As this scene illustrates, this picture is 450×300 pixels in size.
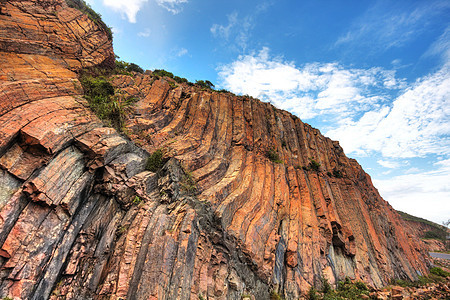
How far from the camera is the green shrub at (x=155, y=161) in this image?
14142 mm

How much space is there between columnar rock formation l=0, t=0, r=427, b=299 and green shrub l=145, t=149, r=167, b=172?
526mm

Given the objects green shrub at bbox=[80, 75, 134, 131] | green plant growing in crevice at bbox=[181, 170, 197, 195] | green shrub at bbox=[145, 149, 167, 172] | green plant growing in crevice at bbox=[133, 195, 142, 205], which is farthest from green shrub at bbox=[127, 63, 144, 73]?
green plant growing in crevice at bbox=[133, 195, 142, 205]

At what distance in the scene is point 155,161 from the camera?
14.4 metres

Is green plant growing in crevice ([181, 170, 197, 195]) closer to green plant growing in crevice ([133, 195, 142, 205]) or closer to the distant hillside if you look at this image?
green plant growing in crevice ([133, 195, 142, 205])

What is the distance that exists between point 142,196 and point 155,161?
2.99 meters

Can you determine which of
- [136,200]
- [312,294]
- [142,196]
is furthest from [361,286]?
[136,200]

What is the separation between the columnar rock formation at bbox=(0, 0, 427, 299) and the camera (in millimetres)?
8965

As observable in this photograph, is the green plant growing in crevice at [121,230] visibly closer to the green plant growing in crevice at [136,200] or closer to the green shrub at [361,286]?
the green plant growing in crevice at [136,200]

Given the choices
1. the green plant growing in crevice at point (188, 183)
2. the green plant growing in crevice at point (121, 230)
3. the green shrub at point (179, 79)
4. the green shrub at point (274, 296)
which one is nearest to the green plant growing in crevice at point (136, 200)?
the green plant growing in crevice at point (121, 230)

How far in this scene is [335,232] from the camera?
71.6ft

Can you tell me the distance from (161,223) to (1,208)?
263 inches

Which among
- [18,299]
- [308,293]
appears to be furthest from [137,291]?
[308,293]

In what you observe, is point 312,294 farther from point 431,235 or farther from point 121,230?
point 431,235

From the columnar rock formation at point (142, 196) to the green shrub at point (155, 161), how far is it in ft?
1.73
